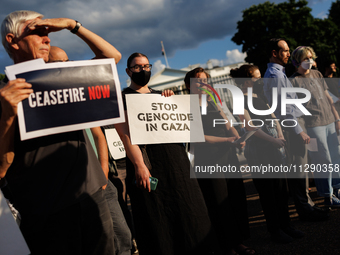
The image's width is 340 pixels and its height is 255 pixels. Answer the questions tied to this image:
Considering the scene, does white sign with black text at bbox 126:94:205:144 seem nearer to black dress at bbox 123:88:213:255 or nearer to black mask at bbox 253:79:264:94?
black dress at bbox 123:88:213:255

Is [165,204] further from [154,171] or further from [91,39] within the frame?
[91,39]

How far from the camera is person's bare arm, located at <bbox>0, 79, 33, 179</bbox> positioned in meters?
1.38

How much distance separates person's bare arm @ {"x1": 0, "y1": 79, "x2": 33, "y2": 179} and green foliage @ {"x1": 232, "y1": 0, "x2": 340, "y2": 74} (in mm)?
30209

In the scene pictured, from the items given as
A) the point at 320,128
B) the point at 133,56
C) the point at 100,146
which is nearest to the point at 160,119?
the point at 100,146

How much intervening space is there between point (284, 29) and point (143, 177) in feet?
110

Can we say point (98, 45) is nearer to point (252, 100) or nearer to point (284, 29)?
point (252, 100)

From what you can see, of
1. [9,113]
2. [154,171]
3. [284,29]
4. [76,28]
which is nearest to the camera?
[9,113]

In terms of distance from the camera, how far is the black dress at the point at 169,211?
7.42 feet

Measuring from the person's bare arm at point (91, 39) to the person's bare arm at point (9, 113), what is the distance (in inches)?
14.8

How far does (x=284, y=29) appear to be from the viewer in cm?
3125

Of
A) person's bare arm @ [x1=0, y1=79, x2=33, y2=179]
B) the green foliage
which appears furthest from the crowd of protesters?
the green foliage

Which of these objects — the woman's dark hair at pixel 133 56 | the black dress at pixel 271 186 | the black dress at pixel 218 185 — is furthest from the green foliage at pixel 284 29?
the woman's dark hair at pixel 133 56

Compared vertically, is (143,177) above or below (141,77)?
below

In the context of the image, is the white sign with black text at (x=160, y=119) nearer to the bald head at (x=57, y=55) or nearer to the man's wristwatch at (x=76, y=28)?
the bald head at (x=57, y=55)
